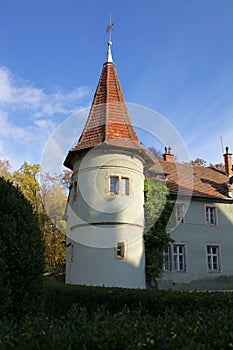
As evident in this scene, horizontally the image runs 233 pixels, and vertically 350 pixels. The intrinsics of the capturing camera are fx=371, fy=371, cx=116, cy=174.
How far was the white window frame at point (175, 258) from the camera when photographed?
2047 centimetres

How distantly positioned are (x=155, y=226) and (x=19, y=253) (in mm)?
13762

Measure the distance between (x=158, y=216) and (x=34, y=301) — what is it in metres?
14.0

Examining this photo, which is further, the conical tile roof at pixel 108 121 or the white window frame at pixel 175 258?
the white window frame at pixel 175 258

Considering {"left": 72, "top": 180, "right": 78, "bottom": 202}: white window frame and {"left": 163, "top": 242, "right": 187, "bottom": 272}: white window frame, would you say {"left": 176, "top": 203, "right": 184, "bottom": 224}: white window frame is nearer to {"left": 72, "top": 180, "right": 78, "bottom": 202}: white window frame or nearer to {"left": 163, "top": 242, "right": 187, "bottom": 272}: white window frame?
{"left": 163, "top": 242, "right": 187, "bottom": 272}: white window frame

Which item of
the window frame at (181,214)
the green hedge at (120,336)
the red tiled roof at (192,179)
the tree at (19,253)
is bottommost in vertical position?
the green hedge at (120,336)

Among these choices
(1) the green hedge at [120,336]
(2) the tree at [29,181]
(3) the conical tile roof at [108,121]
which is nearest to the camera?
(1) the green hedge at [120,336]

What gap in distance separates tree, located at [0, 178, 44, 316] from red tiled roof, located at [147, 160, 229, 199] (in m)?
15.3

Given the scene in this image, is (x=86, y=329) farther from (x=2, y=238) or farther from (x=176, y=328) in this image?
(x=2, y=238)

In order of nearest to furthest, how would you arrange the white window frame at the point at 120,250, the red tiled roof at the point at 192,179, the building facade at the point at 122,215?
the white window frame at the point at 120,250
the building facade at the point at 122,215
the red tiled roof at the point at 192,179

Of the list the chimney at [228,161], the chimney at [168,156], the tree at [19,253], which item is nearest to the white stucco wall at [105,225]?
the chimney at [168,156]

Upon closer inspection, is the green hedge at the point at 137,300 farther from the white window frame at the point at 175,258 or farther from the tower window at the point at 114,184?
the white window frame at the point at 175,258

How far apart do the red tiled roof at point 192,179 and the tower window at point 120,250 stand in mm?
5675

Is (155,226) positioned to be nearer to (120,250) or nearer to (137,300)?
(120,250)

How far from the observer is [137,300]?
8.70 m
